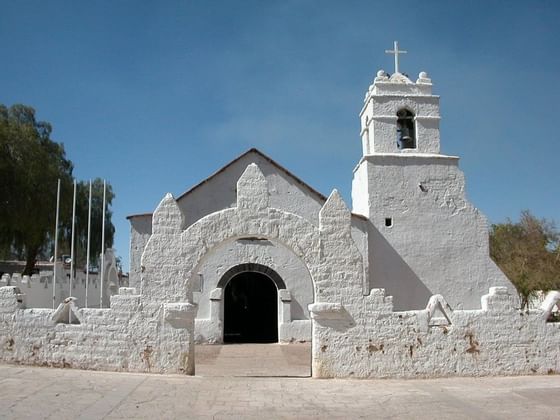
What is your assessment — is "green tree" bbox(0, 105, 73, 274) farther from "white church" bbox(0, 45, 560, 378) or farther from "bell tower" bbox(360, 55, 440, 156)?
"white church" bbox(0, 45, 560, 378)

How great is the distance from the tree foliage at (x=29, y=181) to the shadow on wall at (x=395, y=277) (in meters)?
19.1

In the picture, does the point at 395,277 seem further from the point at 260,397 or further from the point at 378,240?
the point at 260,397

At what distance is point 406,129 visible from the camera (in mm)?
19188

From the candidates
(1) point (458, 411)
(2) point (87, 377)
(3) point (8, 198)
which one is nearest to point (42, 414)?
(2) point (87, 377)

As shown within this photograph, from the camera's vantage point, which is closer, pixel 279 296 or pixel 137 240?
pixel 279 296

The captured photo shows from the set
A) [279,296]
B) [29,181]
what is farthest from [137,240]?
[29,181]

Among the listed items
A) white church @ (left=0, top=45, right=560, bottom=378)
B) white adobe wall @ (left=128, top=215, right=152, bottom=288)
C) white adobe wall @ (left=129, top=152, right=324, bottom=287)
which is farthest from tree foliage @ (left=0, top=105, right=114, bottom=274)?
white church @ (left=0, top=45, right=560, bottom=378)

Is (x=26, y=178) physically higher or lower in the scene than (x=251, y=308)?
higher

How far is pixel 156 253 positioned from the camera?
984cm

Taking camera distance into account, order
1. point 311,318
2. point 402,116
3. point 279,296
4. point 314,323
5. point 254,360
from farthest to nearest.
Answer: point 402,116 → point 279,296 → point 254,360 → point 311,318 → point 314,323

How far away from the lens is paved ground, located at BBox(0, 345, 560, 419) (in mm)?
7016

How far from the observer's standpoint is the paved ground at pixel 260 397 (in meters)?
7.02

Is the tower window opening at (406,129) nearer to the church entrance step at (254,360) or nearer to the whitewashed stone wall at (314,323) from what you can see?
the church entrance step at (254,360)

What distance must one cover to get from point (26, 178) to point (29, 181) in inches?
8.1
